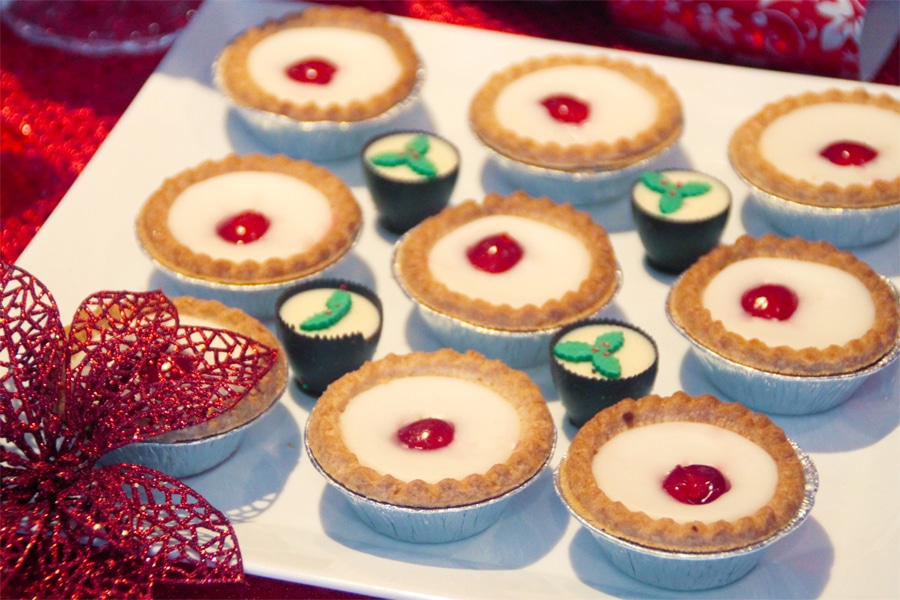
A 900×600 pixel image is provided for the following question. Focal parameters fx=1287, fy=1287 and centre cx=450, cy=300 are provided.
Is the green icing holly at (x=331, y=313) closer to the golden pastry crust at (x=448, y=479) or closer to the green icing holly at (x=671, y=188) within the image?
the golden pastry crust at (x=448, y=479)

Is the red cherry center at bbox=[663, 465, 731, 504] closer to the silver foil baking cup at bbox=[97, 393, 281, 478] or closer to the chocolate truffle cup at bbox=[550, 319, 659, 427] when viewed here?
the chocolate truffle cup at bbox=[550, 319, 659, 427]

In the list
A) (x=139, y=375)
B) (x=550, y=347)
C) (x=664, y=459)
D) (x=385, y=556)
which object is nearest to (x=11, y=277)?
(x=139, y=375)

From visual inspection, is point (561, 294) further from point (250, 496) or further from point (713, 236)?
point (250, 496)

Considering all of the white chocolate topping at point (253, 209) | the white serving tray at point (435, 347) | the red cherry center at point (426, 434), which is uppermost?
the red cherry center at point (426, 434)

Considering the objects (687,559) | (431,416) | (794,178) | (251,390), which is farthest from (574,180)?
(687,559)

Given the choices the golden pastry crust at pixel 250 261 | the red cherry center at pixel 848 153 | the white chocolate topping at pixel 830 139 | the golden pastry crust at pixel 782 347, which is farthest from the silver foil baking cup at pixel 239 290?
the red cherry center at pixel 848 153

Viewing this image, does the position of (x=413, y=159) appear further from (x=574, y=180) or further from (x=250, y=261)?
(x=250, y=261)

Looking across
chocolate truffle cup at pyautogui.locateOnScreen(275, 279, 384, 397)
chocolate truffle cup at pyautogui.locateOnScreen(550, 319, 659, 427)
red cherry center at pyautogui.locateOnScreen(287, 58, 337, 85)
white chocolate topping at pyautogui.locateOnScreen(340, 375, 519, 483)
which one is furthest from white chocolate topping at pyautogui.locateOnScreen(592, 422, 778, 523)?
red cherry center at pyautogui.locateOnScreen(287, 58, 337, 85)
